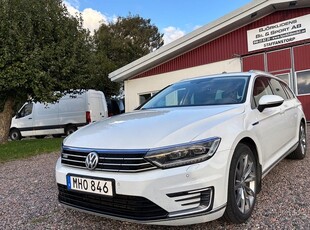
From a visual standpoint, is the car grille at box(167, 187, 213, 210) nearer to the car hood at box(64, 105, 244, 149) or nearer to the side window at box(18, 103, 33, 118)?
the car hood at box(64, 105, 244, 149)

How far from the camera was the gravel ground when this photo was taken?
3.25m

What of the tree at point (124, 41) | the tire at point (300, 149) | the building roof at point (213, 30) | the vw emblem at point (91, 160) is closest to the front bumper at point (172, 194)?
the vw emblem at point (91, 160)

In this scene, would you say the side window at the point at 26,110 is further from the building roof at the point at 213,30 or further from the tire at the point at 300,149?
the tire at the point at 300,149

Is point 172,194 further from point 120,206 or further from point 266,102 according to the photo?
point 266,102

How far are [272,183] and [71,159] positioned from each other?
2.82 meters

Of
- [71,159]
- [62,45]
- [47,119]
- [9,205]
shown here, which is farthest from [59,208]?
[47,119]

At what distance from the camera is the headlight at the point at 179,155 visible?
268 centimetres

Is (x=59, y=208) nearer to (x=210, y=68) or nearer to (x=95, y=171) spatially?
(x=95, y=171)

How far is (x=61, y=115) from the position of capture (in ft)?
55.3

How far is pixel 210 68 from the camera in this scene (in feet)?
49.6

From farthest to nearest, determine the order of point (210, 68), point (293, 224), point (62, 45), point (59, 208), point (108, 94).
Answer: point (108, 94) < point (210, 68) < point (62, 45) < point (59, 208) < point (293, 224)

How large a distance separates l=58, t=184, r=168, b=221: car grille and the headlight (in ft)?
1.11

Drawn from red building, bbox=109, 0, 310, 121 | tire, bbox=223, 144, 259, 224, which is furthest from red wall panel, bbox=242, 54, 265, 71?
tire, bbox=223, 144, 259, 224

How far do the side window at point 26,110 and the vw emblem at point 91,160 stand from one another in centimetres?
1580
